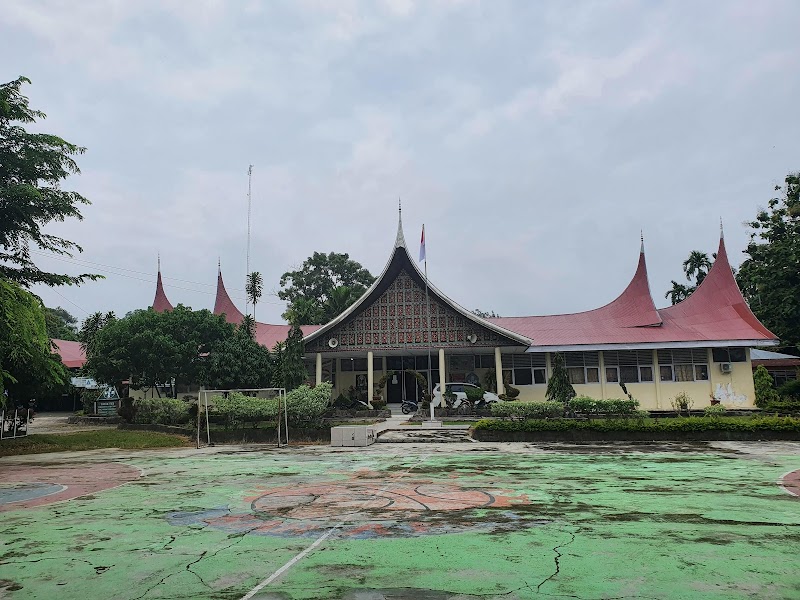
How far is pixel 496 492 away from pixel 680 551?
345 centimetres

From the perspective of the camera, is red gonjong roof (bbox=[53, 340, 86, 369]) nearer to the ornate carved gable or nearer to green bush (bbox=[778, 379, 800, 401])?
the ornate carved gable

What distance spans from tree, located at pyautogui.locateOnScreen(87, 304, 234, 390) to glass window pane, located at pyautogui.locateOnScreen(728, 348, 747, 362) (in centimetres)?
2277

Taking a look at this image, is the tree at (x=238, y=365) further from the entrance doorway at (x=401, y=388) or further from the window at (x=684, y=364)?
the window at (x=684, y=364)

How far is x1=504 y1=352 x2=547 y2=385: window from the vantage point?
27.4 meters

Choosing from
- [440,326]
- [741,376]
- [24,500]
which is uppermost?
[440,326]

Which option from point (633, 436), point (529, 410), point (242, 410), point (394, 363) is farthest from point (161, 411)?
point (633, 436)

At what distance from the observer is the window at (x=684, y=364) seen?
2575cm

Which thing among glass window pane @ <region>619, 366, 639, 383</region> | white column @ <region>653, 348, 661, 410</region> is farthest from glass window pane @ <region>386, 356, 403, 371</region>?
white column @ <region>653, 348, 661, 410</region>

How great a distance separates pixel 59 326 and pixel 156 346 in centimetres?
714

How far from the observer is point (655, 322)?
87.4 ft

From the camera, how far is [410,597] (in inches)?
162

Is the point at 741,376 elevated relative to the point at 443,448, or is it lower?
elevated

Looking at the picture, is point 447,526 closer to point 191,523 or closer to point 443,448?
point 191,523

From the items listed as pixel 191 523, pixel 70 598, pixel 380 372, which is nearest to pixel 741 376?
pixel 380 372
